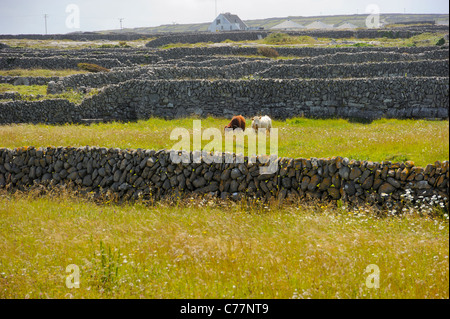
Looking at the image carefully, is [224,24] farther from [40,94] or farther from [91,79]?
[40,94]

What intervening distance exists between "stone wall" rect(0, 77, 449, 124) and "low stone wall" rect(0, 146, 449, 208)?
10.6 metres

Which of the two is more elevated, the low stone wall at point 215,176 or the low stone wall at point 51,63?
the low stone wall at point 51,63

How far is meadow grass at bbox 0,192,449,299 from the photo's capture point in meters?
6.57

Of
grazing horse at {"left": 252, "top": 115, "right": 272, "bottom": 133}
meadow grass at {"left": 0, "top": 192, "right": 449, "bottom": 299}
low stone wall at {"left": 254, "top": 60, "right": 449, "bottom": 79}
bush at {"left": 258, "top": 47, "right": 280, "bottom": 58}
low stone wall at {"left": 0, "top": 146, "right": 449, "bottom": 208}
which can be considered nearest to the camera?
meadow grass at {"left": 0, "top": 192, "right": 449, "bottom": 299}

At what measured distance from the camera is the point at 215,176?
11898mm

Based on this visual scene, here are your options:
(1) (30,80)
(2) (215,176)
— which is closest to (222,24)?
(1) (30,80)

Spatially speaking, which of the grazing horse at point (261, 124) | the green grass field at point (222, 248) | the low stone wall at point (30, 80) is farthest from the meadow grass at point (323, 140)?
the low stone wall at point (30, 80)

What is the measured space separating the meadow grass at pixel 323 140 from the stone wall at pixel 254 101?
160 centimetres

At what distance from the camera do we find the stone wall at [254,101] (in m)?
22.6

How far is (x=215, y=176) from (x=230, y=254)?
4339 mm

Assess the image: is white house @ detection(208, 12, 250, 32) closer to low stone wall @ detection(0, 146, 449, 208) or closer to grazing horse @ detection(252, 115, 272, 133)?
grazing horse @ detection(252, 115, 272, 133)

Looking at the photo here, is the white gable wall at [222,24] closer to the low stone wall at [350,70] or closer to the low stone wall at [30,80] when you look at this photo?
the low stone wall at [30,80]

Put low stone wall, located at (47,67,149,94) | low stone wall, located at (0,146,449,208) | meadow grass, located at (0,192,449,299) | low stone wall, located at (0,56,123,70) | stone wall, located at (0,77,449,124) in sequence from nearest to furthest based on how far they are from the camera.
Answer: meadow grass, located at (0,192,449,299)
low stone wall, located at (0,146,449,208)
stone wall, located at (0,77,449,124)
low stone wall, located at (47,67,149,94)
low stone wall, located at (0,56,123,70)

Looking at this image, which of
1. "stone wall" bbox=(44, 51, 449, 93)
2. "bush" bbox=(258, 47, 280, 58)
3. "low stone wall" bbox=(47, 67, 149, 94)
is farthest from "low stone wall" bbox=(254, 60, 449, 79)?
"bush" bbox=(258, 47, 280, 58)
